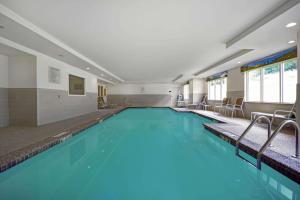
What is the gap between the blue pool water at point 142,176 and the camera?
5.93ft

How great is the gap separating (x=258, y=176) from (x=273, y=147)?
0.87 meters

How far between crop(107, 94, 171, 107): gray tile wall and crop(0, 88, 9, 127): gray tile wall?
34.1 feet

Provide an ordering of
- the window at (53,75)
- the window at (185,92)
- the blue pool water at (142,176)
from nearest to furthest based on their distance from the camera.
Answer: the blue pool water at (142,176) → the window at (53,75) → the window at (185,92)

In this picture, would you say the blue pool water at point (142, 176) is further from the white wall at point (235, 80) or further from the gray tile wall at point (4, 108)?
the white wall at point (235, 80)

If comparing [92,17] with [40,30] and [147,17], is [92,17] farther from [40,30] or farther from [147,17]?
[40,30]

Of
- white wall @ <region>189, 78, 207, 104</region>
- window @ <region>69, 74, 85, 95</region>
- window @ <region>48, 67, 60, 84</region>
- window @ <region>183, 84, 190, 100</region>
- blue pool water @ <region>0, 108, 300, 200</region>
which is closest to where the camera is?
blue pool water @ <region>0, 108, 300, 200</region>

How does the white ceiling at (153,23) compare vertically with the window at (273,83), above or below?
above

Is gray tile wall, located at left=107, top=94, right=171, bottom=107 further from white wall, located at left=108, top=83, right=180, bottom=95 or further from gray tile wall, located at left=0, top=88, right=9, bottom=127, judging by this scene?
gray tile wall, located at left=0, top=88, right=9, bottom=127

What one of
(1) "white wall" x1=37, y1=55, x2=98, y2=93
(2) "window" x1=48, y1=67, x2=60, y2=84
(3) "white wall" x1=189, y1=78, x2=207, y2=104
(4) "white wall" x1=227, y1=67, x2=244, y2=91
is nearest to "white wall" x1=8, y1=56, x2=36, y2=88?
(1) "white wall" x1=37, y1=55, x2=98, y2=93

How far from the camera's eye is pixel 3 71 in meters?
4.55

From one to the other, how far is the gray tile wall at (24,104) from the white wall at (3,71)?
22 centimetres

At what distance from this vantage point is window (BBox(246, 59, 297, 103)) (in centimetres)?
482

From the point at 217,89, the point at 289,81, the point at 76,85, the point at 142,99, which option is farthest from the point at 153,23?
the point at 142,99

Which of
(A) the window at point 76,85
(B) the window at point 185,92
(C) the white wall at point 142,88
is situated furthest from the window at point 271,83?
(C) the white wall at point 142,88
